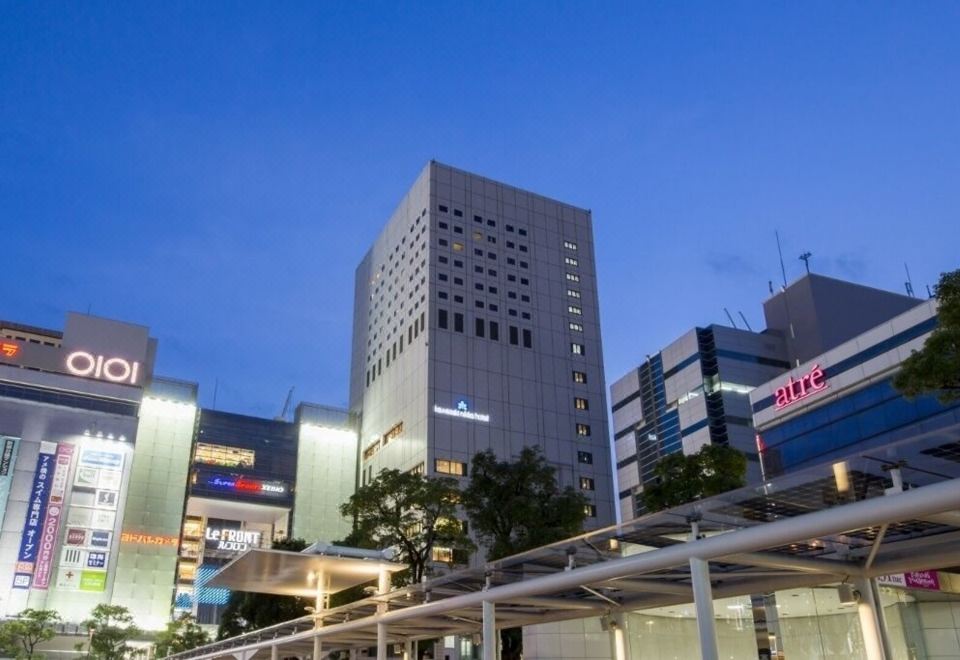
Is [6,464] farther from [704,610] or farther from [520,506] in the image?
[704,610]

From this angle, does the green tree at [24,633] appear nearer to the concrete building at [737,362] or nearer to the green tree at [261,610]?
the green tree at [261,610]

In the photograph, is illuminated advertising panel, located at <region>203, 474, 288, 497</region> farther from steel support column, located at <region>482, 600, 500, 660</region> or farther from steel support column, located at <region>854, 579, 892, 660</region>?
steel support column, located at <region>854, 579, 892, 660</region>

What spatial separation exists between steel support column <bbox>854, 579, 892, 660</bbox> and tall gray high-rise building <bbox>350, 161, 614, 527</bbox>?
57781 mm

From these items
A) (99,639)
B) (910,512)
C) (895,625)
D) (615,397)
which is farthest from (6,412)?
(910,512)

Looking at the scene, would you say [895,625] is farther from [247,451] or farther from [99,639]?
[247,451]

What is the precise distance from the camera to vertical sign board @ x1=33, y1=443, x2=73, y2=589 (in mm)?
70894

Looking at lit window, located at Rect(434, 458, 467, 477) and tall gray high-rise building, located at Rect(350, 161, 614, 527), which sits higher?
tall gray high-rise building, located at Rect(350, 161, 614, 527)

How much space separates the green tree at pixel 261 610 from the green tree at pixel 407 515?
14.3 meters

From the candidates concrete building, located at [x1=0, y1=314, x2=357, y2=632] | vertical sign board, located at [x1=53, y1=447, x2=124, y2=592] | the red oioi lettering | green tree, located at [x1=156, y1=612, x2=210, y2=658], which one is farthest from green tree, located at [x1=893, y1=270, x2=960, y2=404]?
vertical sign board, located at [x1=53, y1=447, x2=124, y2=592]

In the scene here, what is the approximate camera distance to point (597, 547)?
1267 cm

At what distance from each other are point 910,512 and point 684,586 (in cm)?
671

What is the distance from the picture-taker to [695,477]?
29.5 meters

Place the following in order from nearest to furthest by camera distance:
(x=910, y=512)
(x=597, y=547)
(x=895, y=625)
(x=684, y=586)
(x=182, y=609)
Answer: (x=910, y=512)
(x=597, y=547)
(x=684, y=586)
(x=895, y=625)
(x=182, y=609)

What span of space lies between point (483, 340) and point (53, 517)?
139 ft
